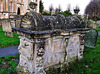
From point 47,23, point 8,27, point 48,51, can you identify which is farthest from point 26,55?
point 8,27

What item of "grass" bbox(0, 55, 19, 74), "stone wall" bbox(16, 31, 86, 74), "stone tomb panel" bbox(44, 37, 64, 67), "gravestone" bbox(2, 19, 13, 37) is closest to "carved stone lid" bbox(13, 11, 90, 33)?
"stone wall" bbox(16, 31, 86, 74)

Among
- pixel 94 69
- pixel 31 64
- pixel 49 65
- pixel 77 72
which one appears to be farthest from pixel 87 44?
pixel 31 64

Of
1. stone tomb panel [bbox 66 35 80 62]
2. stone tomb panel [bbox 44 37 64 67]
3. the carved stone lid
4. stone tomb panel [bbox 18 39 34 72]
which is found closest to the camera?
the carved stone lid

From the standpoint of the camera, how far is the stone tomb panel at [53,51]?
13.7 ft

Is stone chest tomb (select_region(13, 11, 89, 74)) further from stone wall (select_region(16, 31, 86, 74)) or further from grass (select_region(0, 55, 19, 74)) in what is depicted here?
grass (select_region(0, 55, 19, 74))

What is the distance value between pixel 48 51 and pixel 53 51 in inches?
11.0

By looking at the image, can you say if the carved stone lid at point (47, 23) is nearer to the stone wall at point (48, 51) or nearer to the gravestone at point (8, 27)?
the stone wall at point (48, 51)

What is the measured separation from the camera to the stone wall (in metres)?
3.86

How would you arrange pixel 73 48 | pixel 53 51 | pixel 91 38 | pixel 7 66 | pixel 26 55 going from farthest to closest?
pixel 91 38, pixel 73 48, pixel 7 66, pixel 53 51, pixel 26 55

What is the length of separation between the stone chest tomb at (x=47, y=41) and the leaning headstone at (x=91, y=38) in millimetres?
3019

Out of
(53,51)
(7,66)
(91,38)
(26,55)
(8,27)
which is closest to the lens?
(26,55)

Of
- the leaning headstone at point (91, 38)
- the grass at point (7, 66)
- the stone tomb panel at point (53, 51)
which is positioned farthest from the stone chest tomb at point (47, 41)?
the leaning headstone at point (91, 38)

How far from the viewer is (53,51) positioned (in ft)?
14.4

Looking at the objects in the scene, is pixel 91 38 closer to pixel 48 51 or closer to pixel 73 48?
pixel 73 48
